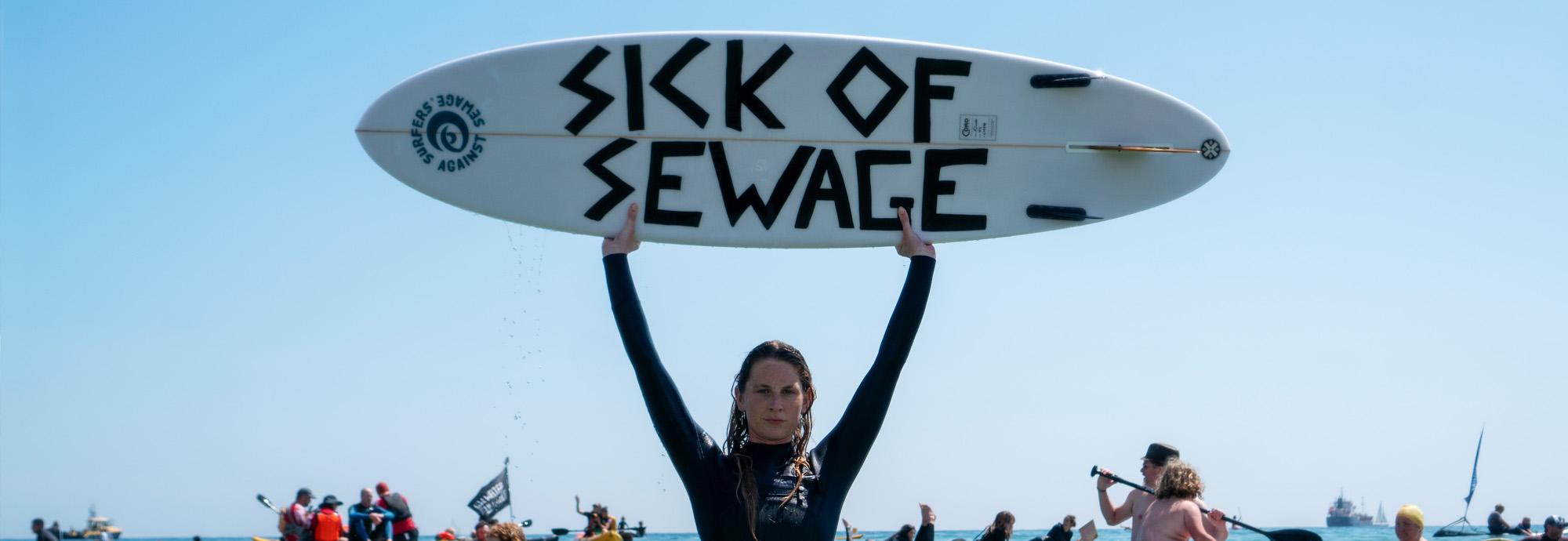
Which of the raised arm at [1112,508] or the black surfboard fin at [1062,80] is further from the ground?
the black surfboard fin at [1062,80]

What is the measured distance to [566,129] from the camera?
348cm

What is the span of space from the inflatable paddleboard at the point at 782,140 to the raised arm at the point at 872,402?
0.99 m

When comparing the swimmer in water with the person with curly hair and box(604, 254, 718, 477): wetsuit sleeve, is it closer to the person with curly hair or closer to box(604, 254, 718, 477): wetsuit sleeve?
the person with curly hair

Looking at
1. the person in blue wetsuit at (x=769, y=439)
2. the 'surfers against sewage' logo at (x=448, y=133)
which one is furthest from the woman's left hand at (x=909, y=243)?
the 'surfers against sewage' logo at (x=448, y=133)

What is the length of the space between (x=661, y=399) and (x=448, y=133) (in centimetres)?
167

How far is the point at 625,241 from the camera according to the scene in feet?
8.99

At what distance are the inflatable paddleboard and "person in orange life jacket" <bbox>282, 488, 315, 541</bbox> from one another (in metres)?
9.70

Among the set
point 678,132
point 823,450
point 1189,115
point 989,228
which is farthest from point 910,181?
point 823,450

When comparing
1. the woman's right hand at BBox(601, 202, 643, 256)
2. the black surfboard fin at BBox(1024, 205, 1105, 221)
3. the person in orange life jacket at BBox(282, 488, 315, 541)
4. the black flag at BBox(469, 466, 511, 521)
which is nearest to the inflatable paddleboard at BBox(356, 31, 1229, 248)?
the black surfboard fin at BBox(1024, 205, 1105, 221)

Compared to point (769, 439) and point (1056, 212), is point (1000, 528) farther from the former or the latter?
point (769, 439)

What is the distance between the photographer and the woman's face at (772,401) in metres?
2.24

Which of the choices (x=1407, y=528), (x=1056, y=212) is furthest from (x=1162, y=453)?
(x=1056, y=212)

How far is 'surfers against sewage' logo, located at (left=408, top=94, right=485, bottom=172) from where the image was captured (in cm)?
352

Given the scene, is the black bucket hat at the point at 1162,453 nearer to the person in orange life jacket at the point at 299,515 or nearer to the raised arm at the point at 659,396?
the raised arm at the point at 659,396
